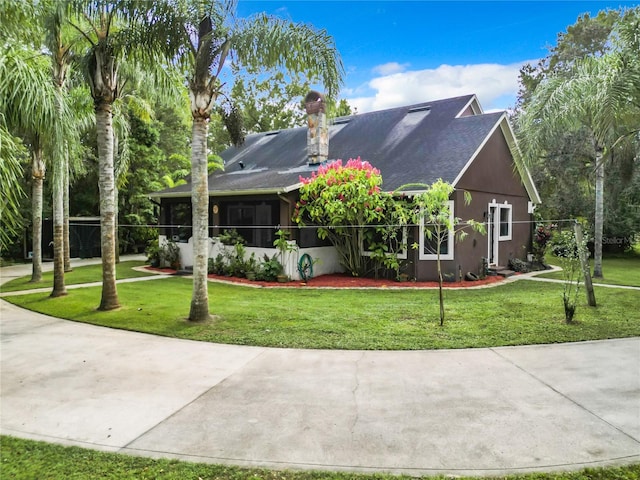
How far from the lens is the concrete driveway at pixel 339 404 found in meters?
3.07

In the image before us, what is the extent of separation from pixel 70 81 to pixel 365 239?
931 cm

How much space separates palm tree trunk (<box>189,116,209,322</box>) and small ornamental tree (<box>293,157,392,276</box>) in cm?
433

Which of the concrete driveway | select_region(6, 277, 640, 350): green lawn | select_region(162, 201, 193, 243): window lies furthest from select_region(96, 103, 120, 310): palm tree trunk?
select_region(162, 201, 193, 243): window

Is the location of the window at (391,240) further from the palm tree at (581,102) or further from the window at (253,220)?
the palm tree at (581,102)

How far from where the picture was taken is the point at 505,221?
1452 cm

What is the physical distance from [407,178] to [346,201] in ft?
6.79

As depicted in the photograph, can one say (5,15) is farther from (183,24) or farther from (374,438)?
(374,438)

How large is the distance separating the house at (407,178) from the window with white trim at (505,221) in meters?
0.03

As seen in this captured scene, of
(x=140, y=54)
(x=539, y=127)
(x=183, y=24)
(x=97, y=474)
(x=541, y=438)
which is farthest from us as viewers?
(x=539, y=127)

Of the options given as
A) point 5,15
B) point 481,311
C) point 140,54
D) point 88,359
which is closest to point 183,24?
point 140,54

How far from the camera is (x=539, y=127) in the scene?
9.92m

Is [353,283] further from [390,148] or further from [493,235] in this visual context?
[493,235]

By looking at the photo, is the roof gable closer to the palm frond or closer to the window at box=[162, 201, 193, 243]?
the window at box=[162, 201, 193, 243]

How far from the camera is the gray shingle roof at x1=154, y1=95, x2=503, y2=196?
1209 cm
